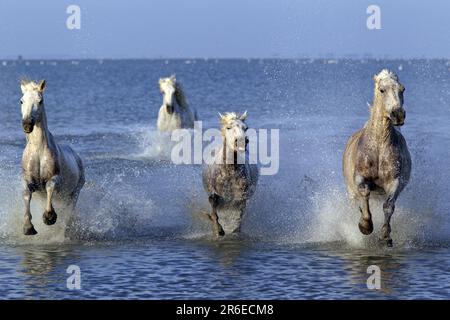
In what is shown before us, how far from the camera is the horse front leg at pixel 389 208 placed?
1356 centimetres

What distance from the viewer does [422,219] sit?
15.5 metres

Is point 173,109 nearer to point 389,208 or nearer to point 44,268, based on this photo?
point 389,208

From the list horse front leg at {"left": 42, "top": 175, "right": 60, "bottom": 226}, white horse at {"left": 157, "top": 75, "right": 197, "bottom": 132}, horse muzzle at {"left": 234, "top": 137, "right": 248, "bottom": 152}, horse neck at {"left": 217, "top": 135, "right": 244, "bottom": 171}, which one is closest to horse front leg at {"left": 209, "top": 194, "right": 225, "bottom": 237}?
horse neck at {"left": 217, "top": 135, "right": 244, "bottom": 171}

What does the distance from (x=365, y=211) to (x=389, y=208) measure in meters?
0.30

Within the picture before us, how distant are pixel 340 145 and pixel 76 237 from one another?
45.8 feet

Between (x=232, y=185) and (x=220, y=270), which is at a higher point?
(x=232, y=185)

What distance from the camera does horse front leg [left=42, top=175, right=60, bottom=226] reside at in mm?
14031

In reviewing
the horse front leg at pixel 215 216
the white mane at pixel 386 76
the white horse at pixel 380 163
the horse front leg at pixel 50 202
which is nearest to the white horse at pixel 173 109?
the horse front leg at pixel 215 216

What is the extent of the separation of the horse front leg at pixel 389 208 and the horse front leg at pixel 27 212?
452cm

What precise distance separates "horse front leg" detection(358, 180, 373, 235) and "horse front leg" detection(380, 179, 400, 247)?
0.18 metres

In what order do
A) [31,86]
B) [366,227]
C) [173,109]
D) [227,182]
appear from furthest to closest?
[173,109] → [227,182] → [31,86] → [366,227]

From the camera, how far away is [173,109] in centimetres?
2639

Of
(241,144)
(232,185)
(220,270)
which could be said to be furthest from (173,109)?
(220,270)
